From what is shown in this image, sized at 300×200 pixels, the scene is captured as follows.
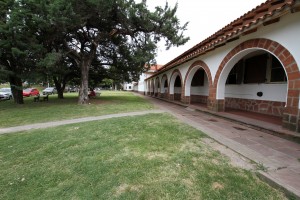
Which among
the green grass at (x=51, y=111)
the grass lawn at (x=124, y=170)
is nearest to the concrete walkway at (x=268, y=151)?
the grass lawn at (x=124, y=170)

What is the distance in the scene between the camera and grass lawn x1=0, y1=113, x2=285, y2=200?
243 centimetres

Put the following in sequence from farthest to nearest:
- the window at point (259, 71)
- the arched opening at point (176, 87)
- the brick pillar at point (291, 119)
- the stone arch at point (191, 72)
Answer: the arched opening at point (176, 87), the stone arch at point (191, 72), the window at point (259, 71), the brick pillar at point (291, 119)

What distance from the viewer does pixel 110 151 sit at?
3.78 m

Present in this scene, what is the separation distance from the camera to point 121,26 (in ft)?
41.8

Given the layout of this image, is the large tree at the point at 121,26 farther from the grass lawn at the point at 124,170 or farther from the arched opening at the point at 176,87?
the grass lawn at the point at 124,170

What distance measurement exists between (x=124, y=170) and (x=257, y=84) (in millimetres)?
8057

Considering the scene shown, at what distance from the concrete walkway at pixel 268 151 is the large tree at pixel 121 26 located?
8389 millimetres

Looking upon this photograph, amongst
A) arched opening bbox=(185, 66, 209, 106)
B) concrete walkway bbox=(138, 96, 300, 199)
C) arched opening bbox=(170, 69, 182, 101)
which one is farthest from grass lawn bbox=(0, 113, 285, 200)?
arched opening bbox=(170, 69, 182, 101)

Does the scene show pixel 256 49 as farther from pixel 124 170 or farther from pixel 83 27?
pixel 83 27

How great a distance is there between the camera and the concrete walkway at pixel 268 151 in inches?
102

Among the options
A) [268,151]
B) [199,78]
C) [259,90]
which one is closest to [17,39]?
[199,78]

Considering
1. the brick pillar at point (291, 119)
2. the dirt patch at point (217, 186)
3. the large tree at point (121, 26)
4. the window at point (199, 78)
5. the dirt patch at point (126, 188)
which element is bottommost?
the dirt patch at point (126, 188)

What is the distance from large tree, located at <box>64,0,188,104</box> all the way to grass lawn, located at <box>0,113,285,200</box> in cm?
848

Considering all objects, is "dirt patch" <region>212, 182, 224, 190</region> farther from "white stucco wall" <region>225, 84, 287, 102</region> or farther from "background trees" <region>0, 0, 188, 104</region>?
"background trees" <region>0, 0, 188, 104</region>
